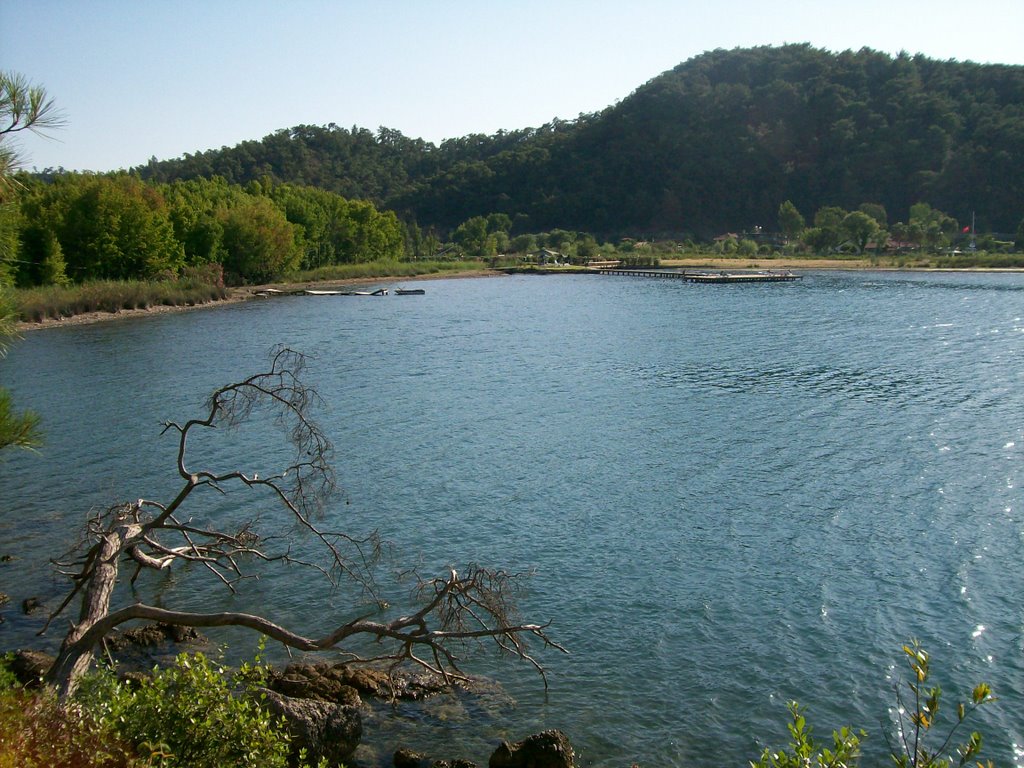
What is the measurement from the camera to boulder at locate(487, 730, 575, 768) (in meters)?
10.5

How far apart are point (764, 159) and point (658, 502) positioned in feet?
552

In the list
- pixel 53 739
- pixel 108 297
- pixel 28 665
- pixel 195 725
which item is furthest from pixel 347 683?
pixel 108 297

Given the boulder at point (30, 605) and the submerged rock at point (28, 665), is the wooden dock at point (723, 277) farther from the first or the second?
the submerged rock at point (28, 665)

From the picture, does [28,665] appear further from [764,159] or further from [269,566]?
[764,159]

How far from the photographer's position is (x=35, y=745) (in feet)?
19.4

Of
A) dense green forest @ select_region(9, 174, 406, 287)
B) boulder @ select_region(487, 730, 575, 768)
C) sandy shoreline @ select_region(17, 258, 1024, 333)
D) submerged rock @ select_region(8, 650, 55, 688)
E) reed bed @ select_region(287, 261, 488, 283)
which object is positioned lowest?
boulder @ select_region(487, 730, 575, 768)

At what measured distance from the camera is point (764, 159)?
175500mm

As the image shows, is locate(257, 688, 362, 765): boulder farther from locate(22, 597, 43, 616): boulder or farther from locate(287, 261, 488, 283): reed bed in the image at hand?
locate(287, 261, 488, 283): reed bed

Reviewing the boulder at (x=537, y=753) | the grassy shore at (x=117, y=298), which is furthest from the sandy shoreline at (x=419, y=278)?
the boulder at (x=537, y=753)

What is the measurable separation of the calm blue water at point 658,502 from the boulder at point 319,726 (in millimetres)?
490

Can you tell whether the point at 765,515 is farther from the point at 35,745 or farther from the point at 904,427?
the point at 35,745

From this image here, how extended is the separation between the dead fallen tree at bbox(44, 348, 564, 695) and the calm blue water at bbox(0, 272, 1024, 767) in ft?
2.54

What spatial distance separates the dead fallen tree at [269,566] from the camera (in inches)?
390

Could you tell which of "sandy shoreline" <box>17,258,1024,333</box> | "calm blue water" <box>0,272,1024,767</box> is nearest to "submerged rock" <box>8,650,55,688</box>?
"calm blue water" <box>0,272,1024,767</box>
